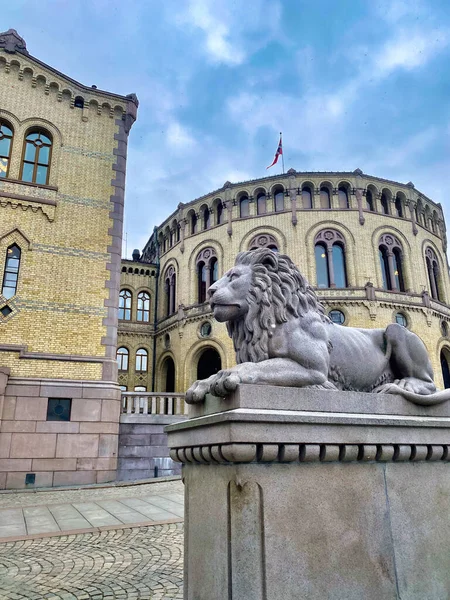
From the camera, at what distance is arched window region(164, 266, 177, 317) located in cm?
3347

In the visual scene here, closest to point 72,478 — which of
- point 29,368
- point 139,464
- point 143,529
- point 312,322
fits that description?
point 139,464

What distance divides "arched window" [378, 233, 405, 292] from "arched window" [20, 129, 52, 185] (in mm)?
21906

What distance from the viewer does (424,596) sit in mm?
2953

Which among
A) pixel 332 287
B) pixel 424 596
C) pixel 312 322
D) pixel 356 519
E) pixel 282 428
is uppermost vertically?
pixel 332 287

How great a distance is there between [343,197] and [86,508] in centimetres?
2681

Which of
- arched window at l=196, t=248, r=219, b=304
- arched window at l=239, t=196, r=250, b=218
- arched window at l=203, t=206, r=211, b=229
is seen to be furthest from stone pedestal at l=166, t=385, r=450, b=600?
arched window at l=203, t=206, r=211, b=229

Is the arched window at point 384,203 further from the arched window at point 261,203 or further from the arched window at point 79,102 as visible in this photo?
the arched window at point 79,102

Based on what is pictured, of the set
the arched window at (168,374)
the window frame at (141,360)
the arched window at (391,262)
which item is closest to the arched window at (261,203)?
the arched window at (391,262)

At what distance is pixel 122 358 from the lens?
32969mm

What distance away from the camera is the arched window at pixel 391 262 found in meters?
29.9

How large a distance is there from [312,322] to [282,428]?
3.58 feet

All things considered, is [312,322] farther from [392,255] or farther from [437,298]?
[437,298]

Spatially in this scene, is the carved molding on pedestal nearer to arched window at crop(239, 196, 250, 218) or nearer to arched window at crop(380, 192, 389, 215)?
arched window at crop(239, 196, 250, 218)

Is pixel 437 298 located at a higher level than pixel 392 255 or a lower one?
lower
